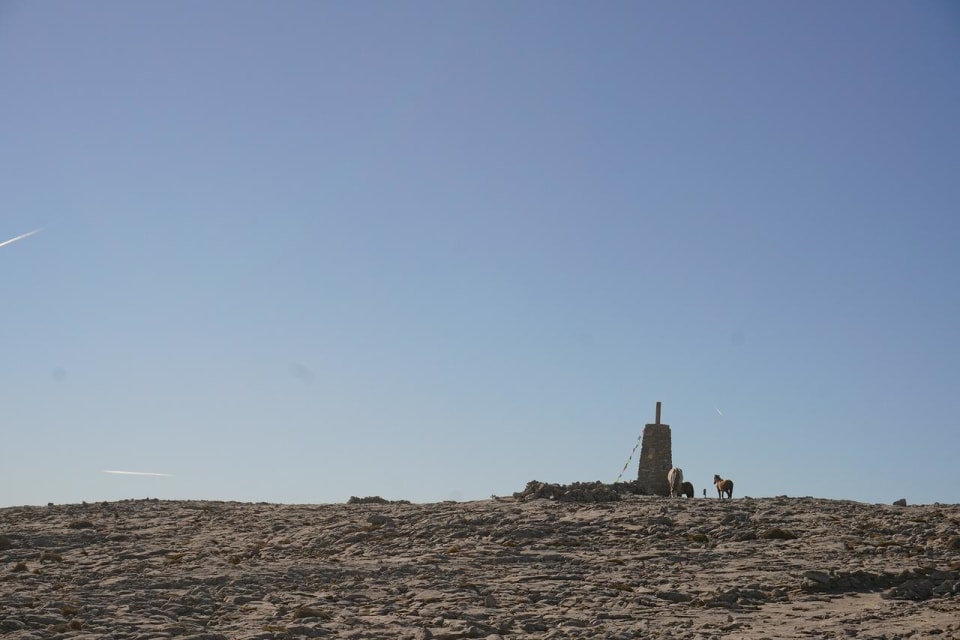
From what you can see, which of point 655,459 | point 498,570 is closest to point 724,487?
point 655,459

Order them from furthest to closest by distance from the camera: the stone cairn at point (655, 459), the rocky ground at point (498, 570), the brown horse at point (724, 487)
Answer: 1. the stone cairn at point (655, 459)
2. the brown horse at point (724, 487)
3. the rocky ground at point (498, 570)

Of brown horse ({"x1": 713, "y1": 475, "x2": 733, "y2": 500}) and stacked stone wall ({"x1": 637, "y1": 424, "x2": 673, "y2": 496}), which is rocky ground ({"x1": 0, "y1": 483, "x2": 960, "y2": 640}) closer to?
brown horse ({"x1": 713, "y1": 475, "x2": 733, "y2": 500})

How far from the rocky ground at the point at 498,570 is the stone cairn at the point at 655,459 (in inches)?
282

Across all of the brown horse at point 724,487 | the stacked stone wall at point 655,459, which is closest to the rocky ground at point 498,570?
the brown horse at point 724,487

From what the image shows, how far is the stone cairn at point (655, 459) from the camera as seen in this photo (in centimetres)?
2766

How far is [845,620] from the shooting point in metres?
11.2

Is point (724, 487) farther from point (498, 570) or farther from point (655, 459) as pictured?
point (498, 570)

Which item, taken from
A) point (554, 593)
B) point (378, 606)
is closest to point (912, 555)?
point (554, 593)

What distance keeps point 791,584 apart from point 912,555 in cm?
301

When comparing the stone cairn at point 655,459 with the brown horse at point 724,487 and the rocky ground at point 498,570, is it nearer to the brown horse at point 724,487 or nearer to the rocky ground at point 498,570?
the brown horse at point 724,487

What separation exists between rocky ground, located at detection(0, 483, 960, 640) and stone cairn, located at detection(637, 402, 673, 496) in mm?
7158

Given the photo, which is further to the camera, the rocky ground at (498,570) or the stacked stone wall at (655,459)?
the stacked stone wall at (655,459)

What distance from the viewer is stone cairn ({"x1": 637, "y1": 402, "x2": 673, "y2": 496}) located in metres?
27.7

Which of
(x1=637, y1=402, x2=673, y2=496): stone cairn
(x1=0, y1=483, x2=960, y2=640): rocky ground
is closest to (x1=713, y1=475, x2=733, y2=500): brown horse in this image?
(x1=637, y1=402, x2=673, y2=496): stone cairn
